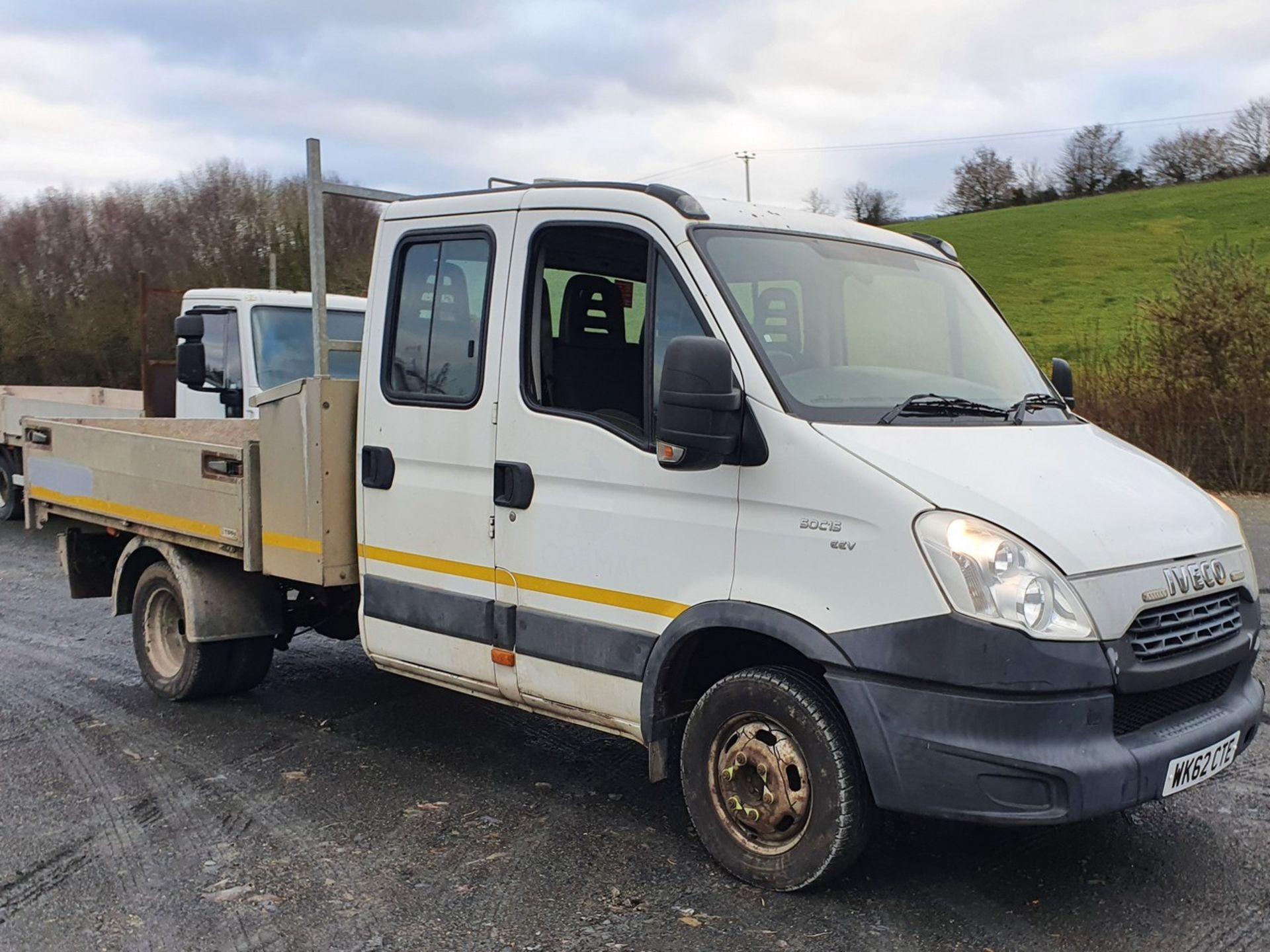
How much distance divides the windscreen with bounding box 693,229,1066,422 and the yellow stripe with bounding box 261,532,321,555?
2271mm

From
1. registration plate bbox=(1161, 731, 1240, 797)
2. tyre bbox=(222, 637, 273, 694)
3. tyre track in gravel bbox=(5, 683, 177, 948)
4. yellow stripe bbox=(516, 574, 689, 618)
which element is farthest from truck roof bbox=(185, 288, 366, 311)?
registration plate bbox=(1161, 731, 1240, 797)

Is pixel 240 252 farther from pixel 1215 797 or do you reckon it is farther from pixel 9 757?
pixel 1215 797

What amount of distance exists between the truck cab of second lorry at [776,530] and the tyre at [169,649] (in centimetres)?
163

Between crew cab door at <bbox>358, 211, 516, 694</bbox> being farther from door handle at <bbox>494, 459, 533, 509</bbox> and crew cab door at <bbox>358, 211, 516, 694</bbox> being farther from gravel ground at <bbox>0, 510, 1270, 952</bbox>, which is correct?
gravel ground at <bbox>0, 510, 1270, 952</bbox>

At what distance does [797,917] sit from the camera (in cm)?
Answer: 378

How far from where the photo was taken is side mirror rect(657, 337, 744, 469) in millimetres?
3684

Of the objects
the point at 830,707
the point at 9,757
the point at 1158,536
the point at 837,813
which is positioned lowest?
the point at 9,757

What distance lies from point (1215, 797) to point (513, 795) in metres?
2.84

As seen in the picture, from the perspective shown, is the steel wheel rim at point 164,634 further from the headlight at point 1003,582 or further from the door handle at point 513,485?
the headlight at point 1003,582

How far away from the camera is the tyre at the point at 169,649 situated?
636 cm

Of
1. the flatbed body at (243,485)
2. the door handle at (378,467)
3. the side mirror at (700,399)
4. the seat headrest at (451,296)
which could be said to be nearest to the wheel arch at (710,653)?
the side mirror at (700,399)

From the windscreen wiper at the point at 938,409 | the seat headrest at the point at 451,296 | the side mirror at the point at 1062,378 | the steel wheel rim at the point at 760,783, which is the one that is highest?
the seat headrest at the point at 451,296

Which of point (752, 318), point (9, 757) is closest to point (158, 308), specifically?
point (9, 757)

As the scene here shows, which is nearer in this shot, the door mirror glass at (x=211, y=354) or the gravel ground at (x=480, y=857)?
the gravel ground at (x=480, y=857)
